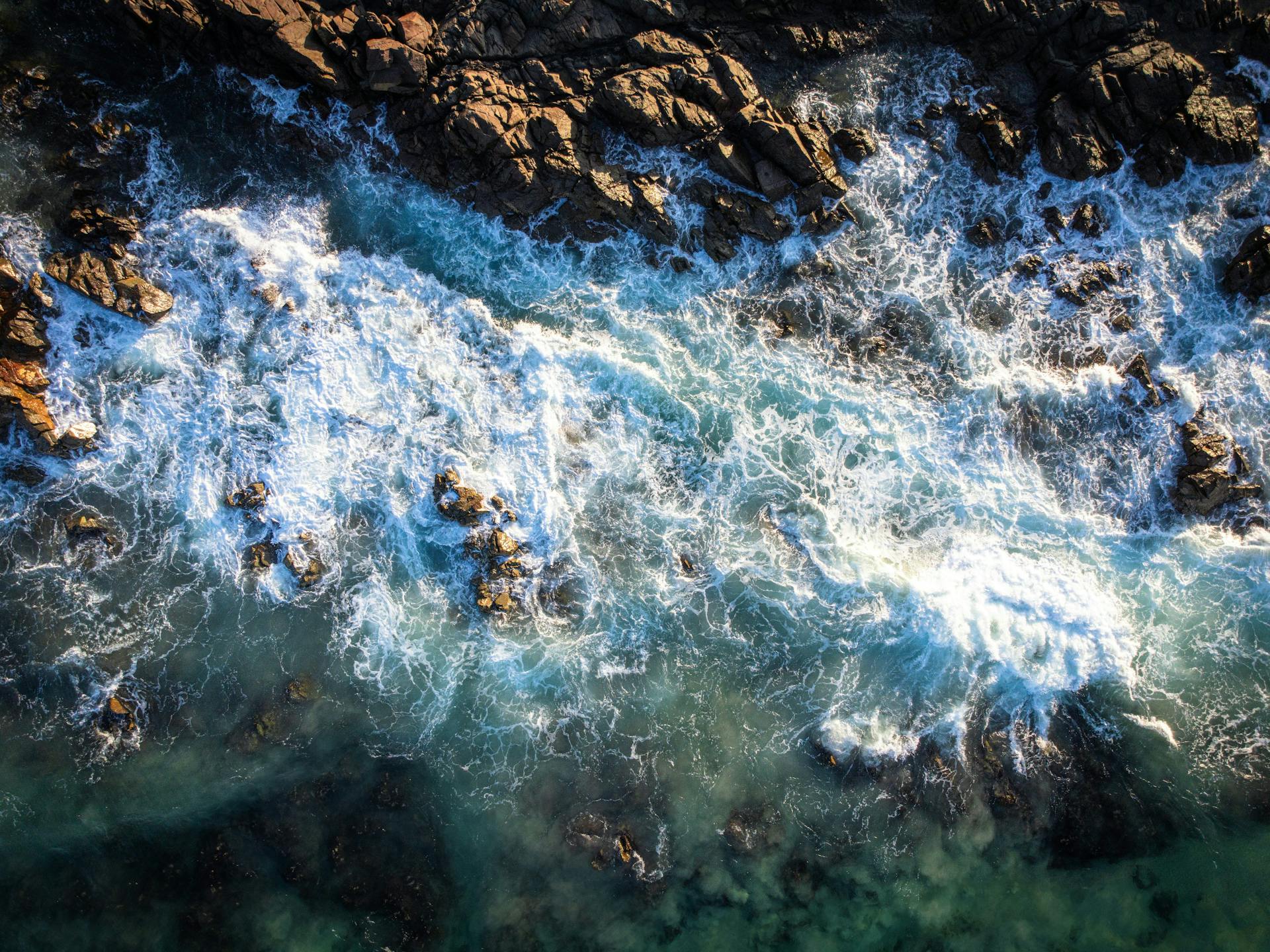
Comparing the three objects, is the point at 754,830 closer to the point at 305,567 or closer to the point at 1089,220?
the point at 305,567

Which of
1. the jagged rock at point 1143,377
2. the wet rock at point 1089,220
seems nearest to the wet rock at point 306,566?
the jagged rock at point 1143,377

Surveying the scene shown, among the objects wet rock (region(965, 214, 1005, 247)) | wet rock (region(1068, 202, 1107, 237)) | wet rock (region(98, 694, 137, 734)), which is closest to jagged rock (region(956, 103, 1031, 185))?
wet rock (region(965, 214, 1005, 247))

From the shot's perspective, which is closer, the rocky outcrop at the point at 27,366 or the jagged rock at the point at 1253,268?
the rocky outcrop at the point at 27,366

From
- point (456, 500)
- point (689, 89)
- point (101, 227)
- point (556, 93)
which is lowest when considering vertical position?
point (456, 500)

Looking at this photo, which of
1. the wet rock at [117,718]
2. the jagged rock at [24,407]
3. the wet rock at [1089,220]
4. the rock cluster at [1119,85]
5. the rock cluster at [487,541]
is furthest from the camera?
the wet rock at [1089,220]

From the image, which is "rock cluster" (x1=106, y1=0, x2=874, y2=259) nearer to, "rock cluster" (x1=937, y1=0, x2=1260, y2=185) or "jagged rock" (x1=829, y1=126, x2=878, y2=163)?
"jagged rock" (x1=829, y1=126, x2=878, y2=163)

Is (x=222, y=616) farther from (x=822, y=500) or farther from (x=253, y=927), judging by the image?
(x=822, y=500)

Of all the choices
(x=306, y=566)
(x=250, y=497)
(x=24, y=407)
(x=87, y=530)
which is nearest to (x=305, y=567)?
(x=306, y=566)

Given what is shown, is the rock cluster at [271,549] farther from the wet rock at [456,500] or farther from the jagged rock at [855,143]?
the jagged rock at [855,143]
